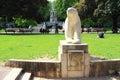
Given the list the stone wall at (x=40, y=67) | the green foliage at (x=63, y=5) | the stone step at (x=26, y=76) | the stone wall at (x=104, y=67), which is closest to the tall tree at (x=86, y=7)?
the green foliage at (x=63, y=5)

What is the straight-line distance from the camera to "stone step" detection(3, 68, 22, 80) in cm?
1177

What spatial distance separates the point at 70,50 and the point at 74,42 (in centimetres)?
44

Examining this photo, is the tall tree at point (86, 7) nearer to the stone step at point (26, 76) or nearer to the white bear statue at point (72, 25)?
the white bear statue at point (72, 25)

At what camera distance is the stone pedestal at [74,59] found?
1385 centimetres

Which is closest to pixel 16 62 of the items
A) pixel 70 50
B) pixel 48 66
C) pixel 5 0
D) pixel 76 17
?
pixel 48 66

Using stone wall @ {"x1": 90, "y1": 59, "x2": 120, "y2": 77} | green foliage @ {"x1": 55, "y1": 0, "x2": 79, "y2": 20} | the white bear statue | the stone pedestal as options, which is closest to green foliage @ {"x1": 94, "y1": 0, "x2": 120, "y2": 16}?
green foliage @ {"x1": 55, "y1": 0, "x2": 79, "y2": 20}

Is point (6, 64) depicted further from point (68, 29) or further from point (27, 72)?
point (68, 29)

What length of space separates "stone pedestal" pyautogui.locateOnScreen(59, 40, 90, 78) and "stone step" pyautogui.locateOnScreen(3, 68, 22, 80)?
190cm

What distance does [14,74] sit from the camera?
12.4 metres

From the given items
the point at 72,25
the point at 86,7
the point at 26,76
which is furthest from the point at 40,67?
the point at 86,7

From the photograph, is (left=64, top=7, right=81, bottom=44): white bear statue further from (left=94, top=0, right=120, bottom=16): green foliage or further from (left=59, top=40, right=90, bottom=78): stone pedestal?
(left=94, top=0, right=120, bottom=16): green foliage

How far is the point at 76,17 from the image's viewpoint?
14.9 m

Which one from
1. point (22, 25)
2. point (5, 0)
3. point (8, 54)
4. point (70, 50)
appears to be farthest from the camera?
point (22, 25)

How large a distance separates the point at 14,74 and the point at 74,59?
2.76m
